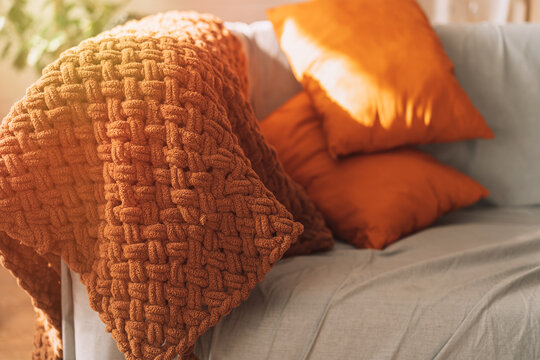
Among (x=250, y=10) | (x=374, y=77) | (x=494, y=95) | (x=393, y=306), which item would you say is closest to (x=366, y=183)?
(x=374, y=77)

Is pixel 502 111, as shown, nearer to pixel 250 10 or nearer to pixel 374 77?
pixel 374 77

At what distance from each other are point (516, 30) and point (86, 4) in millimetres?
1436

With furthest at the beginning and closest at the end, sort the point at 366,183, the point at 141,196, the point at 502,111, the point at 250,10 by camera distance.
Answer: the point at 250,10, the point at 502,111, the point at 366,183, the point at 141,196

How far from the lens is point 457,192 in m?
1.30

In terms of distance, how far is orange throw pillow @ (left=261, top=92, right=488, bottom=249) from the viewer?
3.92 ft

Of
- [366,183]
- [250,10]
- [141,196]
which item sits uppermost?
[250,10]

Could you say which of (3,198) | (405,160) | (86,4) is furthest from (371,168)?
(86,4)

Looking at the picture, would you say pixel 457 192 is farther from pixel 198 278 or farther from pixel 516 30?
pixel 198 278

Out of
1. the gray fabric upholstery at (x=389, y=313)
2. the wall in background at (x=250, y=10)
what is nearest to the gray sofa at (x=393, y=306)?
the gray fabric upholstery at (x=389, y=313)

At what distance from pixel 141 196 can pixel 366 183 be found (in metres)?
0.58

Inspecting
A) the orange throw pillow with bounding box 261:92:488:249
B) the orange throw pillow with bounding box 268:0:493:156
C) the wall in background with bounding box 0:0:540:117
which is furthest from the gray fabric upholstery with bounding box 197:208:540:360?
the wall in background with bounding box 0:0:540:117

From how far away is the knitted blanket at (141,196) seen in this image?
823 mm

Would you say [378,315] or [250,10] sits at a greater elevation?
[250,10]

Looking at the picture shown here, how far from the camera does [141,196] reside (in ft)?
2.71
